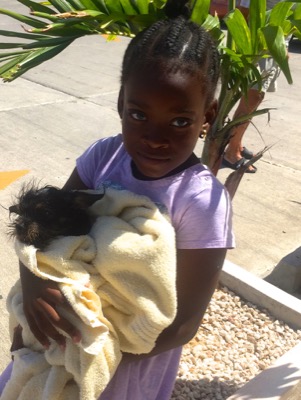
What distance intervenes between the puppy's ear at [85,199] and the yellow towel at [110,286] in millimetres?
57

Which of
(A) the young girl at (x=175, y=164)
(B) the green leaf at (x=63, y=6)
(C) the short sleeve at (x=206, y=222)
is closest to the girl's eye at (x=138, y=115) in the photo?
(A) the young girl at (x=175, y=164)

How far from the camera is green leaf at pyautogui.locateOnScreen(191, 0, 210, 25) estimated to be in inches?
74.8

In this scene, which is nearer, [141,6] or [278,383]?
[141,6]

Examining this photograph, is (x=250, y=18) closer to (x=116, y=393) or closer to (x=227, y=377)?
(x=116, y=393)

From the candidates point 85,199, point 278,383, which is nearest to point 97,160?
point 85,199

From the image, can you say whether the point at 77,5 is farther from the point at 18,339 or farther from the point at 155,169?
the point at 18,339

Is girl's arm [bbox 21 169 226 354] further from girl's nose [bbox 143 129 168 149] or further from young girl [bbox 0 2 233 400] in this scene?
girl's nose [bbox 143 129 168 149]

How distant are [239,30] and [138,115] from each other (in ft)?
2.19

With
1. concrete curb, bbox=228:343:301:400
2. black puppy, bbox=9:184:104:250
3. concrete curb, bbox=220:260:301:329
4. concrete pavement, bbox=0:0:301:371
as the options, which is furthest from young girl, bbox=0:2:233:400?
concrete curb, bbox=220:260:301:329

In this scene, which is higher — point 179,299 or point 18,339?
point 179,299

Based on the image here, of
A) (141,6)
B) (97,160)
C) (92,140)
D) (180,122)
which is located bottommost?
(92,140)

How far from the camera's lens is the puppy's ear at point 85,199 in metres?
1.57

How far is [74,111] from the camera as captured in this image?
6.46 metres

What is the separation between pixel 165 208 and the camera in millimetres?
1554
